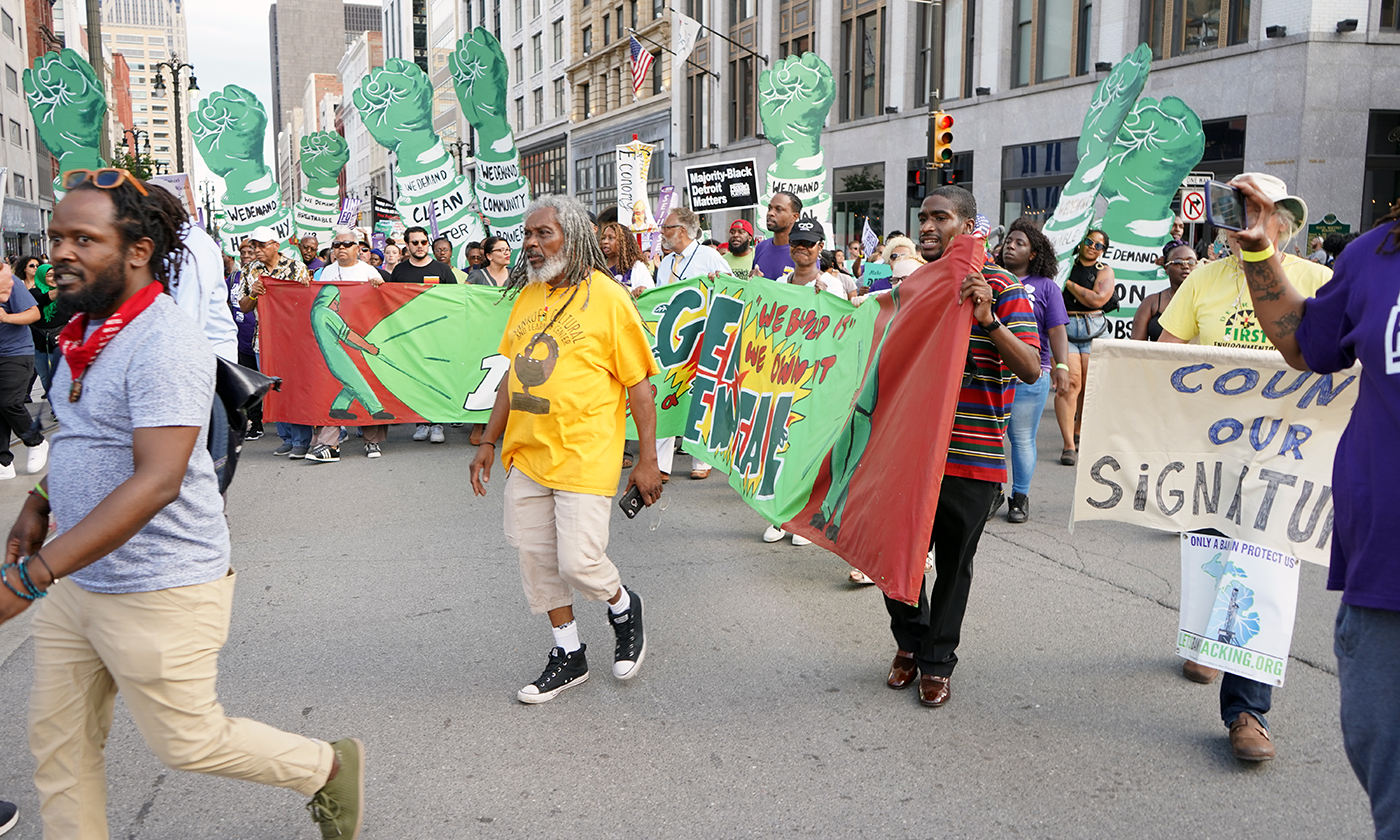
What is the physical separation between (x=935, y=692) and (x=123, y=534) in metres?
2.83

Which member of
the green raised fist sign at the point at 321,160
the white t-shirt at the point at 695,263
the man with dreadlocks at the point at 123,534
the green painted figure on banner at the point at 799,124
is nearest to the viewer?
the man with dreadlocks at the point at 123,534

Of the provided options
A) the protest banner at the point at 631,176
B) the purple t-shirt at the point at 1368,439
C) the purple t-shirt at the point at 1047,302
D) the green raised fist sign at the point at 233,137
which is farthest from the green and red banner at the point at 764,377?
the green raised fist sign at the point at 233,137

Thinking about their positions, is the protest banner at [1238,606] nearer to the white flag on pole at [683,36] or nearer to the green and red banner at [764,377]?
the green and red banner at [764,377]

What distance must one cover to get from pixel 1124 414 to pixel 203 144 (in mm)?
20830

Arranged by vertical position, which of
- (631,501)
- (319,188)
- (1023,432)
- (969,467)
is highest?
(319,188)

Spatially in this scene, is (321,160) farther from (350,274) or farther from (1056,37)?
(350,274)

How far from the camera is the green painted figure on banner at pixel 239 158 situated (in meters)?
19.9

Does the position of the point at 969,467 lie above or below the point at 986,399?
below

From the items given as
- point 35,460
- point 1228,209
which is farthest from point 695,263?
point 1228,209

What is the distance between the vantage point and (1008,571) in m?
5.88

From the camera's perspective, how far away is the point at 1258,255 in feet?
8.17

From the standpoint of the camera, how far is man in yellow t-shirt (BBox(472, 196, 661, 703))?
3.97 metres

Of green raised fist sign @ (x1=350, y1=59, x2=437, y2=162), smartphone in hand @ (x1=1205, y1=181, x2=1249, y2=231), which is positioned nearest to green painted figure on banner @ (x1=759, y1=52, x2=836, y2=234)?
green raised fist sign @ (x1=350, y1=59, x2=437, y2=162)

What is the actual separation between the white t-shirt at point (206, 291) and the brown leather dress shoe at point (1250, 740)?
4145 mm
